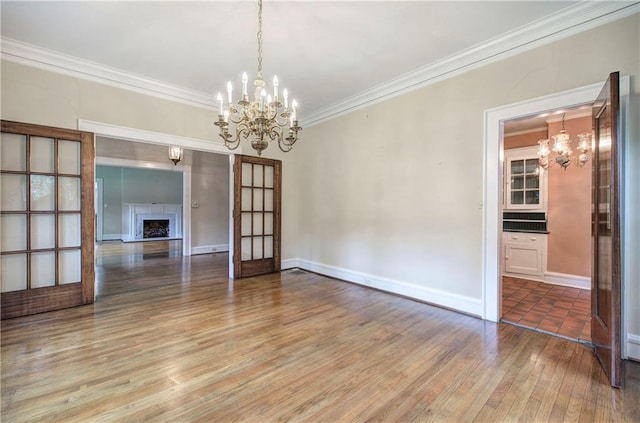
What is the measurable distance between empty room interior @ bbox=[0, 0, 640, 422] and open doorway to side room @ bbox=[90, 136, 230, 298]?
237mm

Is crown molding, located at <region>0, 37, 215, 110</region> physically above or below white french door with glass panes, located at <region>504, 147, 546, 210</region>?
above

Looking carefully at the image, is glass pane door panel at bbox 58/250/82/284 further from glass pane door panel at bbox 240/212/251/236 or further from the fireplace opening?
the fireplace opening

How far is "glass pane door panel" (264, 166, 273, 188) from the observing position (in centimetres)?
539

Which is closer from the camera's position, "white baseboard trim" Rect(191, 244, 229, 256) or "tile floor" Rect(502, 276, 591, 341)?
"tile floor" Rect(502, 276, 591, 341)

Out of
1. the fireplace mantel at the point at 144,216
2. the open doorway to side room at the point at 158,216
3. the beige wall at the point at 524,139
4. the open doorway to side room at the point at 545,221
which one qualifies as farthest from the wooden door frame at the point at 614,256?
the fireplace mantel at the point at 144,216

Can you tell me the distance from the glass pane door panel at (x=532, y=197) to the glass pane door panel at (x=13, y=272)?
7.55 m

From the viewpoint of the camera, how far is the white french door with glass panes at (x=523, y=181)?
506 cm

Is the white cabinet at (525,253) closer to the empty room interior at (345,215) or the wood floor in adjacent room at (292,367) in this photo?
the empty room interior at (345,215)

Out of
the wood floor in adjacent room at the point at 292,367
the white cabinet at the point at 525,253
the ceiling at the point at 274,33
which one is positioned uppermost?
the ceiling at the point at 274,33

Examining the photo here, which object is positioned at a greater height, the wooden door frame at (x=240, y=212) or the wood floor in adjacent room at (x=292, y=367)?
the wooden door frame at (x=240, y=212)

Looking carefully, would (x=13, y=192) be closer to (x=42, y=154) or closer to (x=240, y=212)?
(x=42, y=154)

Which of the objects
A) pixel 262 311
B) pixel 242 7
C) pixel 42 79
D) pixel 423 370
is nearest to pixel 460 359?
pixel 423 370

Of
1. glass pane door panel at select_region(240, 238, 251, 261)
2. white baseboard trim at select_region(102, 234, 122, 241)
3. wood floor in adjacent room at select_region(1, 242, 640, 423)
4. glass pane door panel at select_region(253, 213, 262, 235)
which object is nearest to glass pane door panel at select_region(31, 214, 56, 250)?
wood floor in adjacent room at select_region(1, 242, 640, 423)

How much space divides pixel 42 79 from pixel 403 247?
4973mm
